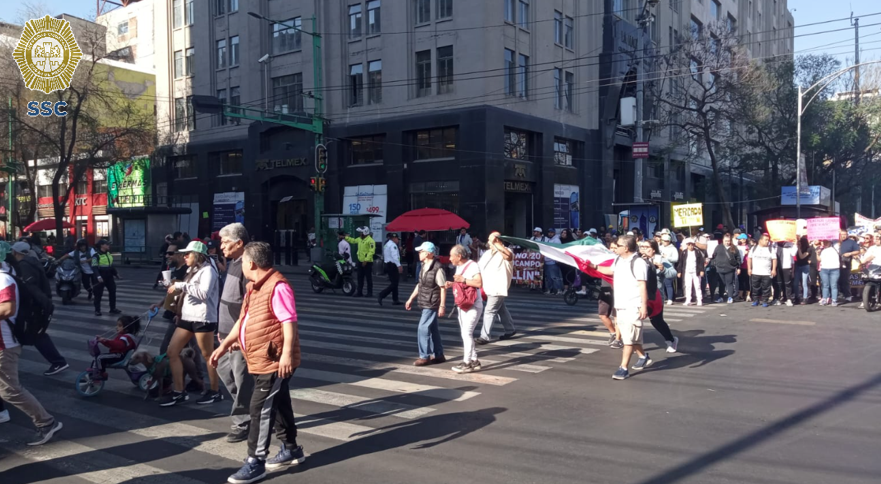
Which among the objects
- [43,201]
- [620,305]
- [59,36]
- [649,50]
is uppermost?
[649,50]

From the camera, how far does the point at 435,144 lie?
1246 inches

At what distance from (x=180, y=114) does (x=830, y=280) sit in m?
39.2

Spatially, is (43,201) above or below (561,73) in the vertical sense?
below

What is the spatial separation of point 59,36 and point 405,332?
1657 centimetres

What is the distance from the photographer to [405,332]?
12273 mm

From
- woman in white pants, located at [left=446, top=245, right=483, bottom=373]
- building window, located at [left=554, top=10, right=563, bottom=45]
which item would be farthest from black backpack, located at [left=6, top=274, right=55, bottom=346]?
building window, located at [left=554, top=10, right=563, bottom=45]

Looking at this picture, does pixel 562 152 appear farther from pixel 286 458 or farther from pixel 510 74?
pixel 286 458

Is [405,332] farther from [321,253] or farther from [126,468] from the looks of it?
[321,253]

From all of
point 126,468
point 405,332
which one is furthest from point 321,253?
point 126,468

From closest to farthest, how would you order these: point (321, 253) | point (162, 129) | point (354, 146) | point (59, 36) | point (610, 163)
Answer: point (59, 36) < point (321, 253) < point (354, 146) < point (610, 163) < point (162, 129)

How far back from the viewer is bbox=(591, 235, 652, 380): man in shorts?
27.3 ft

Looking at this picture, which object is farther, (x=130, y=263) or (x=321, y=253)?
(x=130, y=263)

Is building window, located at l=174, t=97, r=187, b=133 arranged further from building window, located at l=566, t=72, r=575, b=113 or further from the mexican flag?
the mexican flag

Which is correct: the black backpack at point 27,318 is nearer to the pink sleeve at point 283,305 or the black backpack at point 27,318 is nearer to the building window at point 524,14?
the pink sleeve at point 283,305
